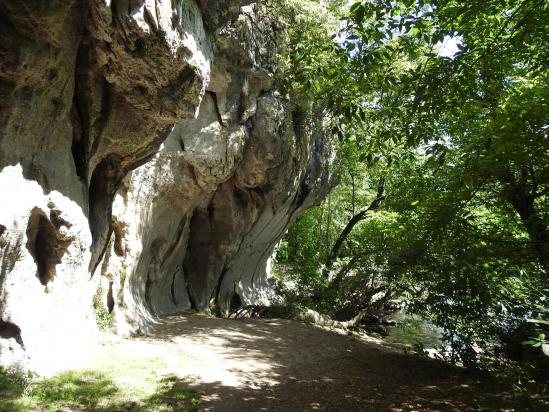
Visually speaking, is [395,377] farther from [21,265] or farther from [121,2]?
[121,2]

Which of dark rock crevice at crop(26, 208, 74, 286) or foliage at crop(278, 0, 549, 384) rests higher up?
foliage at crop(278, 0, 549, 384)

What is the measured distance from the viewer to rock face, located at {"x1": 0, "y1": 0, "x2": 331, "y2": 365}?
16.3 ft

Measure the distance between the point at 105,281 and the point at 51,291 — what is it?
8.00 ft

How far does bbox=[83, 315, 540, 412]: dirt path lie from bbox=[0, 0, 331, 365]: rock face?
99 cm

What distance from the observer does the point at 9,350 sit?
190 inches

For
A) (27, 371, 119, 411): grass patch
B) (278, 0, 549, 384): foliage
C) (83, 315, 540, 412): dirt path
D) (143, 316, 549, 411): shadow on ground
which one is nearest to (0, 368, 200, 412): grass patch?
(27, 371, 119, 411): grass patch

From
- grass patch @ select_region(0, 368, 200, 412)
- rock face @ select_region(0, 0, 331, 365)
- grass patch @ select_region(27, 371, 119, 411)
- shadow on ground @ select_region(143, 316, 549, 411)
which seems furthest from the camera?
shadow on ground @ select_region(143, 316, 549, 411)

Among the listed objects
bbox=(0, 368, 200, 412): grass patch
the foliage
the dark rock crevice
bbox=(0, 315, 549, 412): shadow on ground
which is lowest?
bbox=(0, 368, 200, 412): grass patch

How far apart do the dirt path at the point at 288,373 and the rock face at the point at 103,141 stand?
3.24 feet

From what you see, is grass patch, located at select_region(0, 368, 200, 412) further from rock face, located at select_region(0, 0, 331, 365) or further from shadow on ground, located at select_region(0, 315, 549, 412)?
rock face, located at select_region(0, 0, 331, 365)

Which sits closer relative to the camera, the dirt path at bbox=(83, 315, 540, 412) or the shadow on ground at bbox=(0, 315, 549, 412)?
the shadow on ground at bbox=(0, 315, 549, 412)

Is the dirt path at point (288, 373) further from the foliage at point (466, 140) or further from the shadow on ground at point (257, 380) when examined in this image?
the foliage at point (466, 140)

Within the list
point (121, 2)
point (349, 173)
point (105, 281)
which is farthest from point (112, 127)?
point (349, 173)

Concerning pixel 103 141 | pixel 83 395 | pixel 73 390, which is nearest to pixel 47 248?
pixel 103 141
